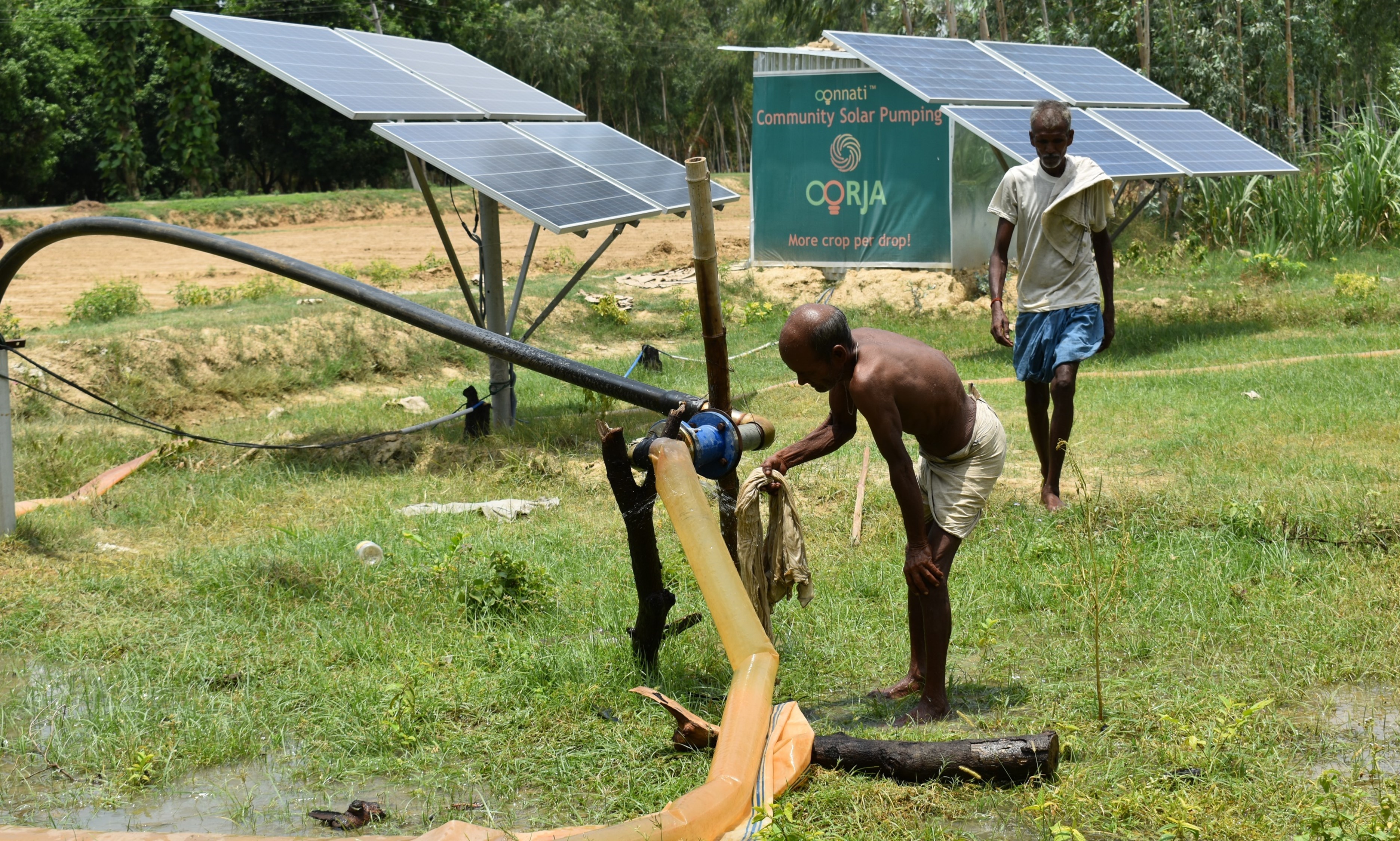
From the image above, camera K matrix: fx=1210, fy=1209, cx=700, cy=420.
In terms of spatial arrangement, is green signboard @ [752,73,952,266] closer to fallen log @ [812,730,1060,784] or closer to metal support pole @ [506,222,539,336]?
metal support pole @ [506,222,539,336]

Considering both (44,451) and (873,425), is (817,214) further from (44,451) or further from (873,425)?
(873,425)

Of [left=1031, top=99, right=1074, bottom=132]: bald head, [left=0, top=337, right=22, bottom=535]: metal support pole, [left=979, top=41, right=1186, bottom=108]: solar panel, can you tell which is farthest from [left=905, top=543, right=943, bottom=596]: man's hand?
[left=979, top=41, right=1186, bottom=108]: solar panel

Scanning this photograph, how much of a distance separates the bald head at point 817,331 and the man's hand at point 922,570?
651 millimetres

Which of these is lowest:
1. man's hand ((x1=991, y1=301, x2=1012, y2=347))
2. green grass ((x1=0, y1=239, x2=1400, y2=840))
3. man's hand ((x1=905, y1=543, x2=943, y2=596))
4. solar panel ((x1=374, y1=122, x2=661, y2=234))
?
green grass ((x1=0, y1=239, x2=1400, y2=840))

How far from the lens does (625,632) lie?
462 centimetres

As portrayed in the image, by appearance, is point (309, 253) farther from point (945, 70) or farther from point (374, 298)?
point (374, 298)

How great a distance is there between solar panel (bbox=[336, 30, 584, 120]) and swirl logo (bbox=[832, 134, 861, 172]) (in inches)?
193

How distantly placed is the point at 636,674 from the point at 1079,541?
226 centimetres

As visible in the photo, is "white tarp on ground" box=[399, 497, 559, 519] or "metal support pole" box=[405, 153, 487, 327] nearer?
"white tarp on ground" box=[399, 497, 559, 519]

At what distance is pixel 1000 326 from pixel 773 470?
2.63m

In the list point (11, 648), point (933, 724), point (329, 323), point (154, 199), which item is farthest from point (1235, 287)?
point (154, 199)

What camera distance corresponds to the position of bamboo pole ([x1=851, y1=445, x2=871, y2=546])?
5.83 m

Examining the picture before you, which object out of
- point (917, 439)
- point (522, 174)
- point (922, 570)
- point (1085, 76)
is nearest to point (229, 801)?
point (922, 570)

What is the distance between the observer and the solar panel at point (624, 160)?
9.31 m
